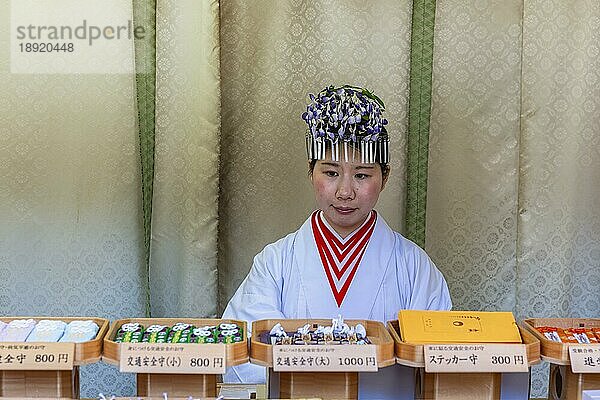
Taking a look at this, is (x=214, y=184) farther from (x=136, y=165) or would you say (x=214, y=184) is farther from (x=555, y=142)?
Answer: (x=555, y=142)

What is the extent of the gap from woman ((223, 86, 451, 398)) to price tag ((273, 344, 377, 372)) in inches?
32.4

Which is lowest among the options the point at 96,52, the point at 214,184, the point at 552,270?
the point at 552,270

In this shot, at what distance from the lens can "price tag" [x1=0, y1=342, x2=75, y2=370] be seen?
1.89m

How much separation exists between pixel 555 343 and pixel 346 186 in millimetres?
991

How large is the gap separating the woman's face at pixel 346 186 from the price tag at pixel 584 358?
101cm

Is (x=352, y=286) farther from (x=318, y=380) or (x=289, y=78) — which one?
(x=289, y=78)

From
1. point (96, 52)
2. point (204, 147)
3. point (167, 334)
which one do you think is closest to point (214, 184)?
point (204, 147)

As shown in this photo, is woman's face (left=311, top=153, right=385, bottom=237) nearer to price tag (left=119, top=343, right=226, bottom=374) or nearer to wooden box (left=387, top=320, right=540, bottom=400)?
wooden box (left=387, top=320, right=540, bottom=400)

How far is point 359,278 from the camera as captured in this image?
2.90 m

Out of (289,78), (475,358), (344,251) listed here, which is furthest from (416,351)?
(289,78)

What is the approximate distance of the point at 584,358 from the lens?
1970mm

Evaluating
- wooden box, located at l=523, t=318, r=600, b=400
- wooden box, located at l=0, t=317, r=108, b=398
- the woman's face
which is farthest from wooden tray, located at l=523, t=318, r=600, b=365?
wooden box, located at l=0, t=317, r=108, b=398

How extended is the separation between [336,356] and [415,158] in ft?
7.03

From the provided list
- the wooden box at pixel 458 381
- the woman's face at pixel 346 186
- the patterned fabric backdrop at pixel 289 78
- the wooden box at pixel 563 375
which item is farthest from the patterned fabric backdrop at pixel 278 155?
the wooden box at pixel 458 381
